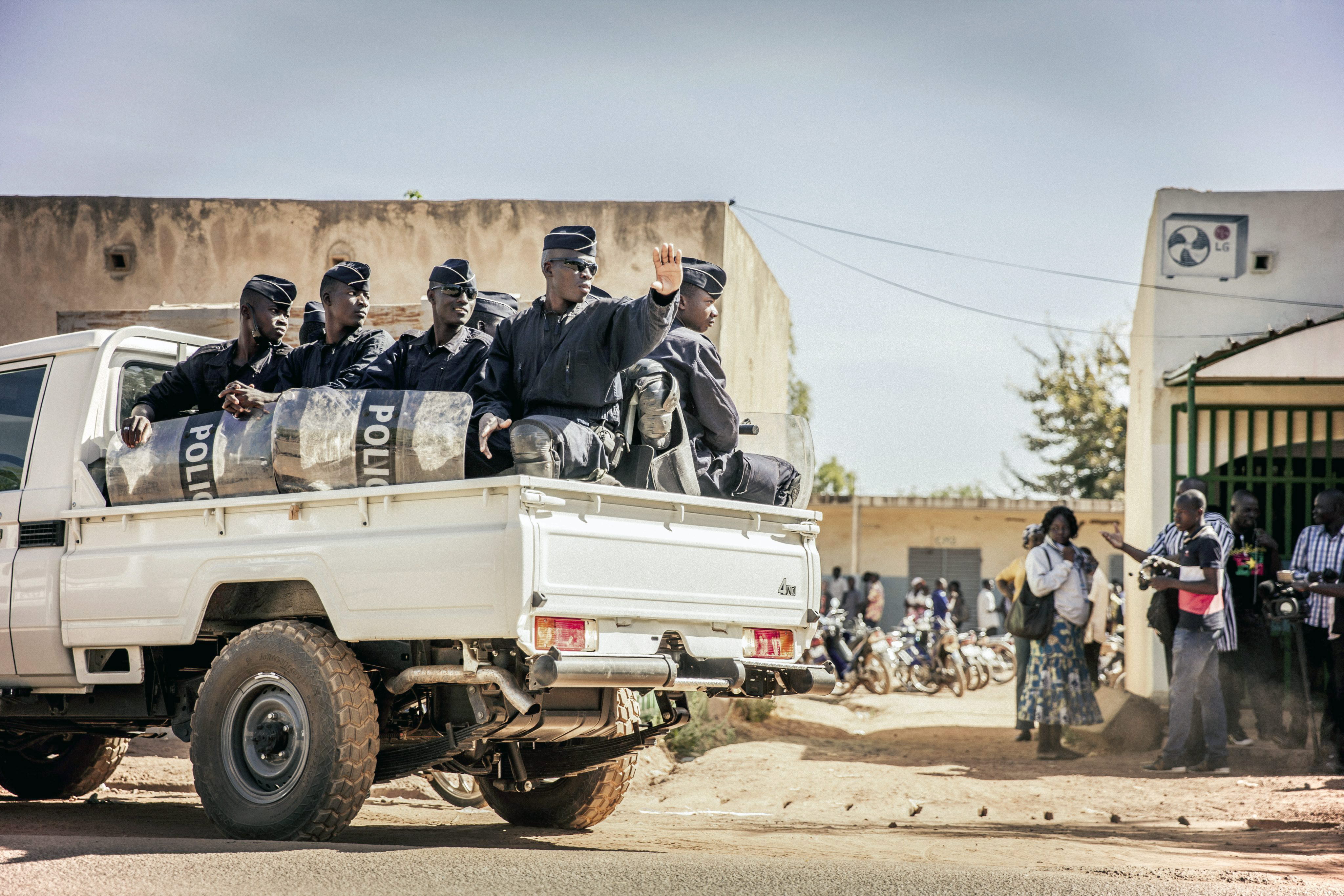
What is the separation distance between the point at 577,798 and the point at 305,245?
289 inches

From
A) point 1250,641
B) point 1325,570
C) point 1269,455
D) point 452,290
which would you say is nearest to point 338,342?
point 452,290

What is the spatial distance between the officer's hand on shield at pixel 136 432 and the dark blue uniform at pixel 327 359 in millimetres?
668

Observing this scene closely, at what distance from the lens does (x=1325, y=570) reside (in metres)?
9.41

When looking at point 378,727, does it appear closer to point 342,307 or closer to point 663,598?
point 663,598

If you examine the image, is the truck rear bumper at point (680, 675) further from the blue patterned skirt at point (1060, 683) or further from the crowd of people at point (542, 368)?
the blue patterned skirt at point (1060, 683)

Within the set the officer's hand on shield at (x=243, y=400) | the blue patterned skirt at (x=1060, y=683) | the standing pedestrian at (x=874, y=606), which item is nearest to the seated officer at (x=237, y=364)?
the officer's hand on shield at (x=243, y=400)

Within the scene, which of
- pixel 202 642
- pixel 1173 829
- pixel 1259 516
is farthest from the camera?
pixel 1259 516

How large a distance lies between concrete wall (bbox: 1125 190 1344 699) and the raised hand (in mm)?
7993

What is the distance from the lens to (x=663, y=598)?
5160mm

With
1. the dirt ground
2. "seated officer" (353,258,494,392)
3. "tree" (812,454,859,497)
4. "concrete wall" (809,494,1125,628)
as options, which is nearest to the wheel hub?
the dirt ground

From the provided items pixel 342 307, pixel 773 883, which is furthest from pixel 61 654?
pixel 773 883

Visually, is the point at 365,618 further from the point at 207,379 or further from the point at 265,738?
the point at 207,379

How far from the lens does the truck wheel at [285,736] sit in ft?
16.1

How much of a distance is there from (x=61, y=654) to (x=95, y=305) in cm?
716
